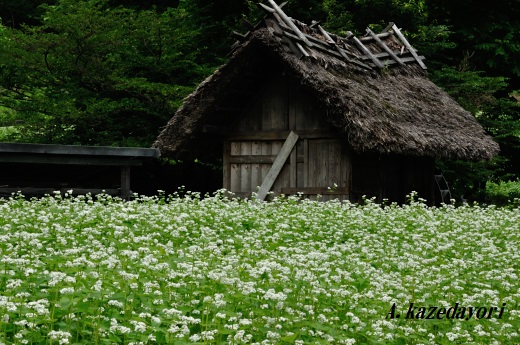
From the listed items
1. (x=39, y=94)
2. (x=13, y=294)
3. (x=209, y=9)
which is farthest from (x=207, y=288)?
(x=209, y=9)

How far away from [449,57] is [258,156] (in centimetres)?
1189

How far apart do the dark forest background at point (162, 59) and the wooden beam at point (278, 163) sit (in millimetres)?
5294

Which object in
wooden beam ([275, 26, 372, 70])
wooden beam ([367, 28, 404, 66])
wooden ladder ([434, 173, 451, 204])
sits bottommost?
wooden ladder ([434, 173, 451, 204])

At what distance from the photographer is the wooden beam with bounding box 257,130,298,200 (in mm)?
15916

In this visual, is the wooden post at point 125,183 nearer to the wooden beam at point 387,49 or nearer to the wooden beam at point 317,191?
the wooden beam at point 317,191

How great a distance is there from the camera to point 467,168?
2345cm

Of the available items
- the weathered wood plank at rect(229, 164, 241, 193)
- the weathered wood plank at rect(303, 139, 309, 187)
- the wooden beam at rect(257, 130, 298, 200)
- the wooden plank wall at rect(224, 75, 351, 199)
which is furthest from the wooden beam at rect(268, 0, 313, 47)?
the weathered wood plank at rect(229, 164, 241, 193)

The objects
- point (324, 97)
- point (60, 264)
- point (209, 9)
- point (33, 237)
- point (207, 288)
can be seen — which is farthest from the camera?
point (209, 9)

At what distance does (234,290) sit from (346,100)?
9.06m

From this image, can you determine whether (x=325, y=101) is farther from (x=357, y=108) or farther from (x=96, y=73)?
(x=96, y=73)

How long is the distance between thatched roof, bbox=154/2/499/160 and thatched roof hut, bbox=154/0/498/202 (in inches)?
0.8

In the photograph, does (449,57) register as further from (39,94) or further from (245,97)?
(39,94)

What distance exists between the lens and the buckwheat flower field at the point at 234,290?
5.15 metres

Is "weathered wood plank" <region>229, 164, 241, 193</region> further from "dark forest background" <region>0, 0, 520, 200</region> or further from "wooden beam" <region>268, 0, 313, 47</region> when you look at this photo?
"dark forest background" <region>0, 0, 520, 200</region>
